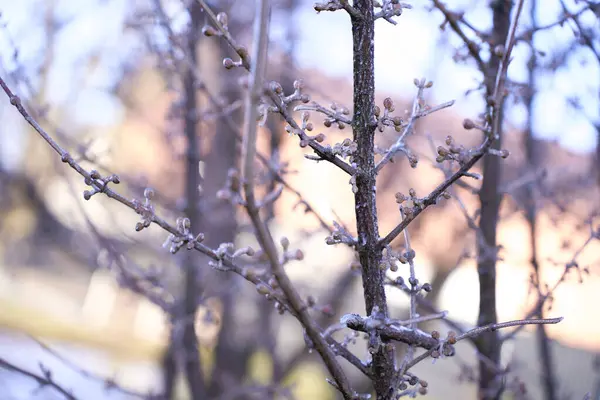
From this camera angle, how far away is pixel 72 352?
8.34m

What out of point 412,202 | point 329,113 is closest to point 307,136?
point 329,113

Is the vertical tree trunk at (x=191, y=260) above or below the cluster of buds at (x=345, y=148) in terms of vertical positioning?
above

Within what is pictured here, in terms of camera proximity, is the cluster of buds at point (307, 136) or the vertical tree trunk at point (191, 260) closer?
the cluster of buds at point (307, 136)

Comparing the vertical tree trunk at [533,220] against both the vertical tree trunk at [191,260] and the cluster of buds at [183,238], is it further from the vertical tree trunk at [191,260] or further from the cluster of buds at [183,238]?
the cluster of buds at [183,238]

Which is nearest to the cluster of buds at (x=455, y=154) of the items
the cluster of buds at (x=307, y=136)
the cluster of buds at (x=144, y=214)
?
the cluster of buds at (x=307, y=136)

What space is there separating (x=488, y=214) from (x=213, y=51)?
3.18 metres

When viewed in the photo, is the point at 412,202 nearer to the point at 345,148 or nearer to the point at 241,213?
the point at 345,148

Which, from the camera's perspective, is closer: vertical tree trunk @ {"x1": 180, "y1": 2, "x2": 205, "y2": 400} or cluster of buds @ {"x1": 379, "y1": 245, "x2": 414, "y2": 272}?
cluster of buds @ {"x1": 379, "y1": 245, "x2": 414, "y2": 272}

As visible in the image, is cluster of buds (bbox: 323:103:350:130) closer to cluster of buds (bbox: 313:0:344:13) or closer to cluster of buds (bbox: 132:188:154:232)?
cluster of buds (bbox: 313:0:344:13)

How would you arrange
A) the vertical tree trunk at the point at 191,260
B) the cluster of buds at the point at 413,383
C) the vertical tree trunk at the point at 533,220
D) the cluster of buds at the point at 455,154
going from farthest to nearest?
the vertical tree trunk at the point at 191,260 → the vertical tree trunk at the point at 533,220 → the cluster of buds at the point at 413,383 → the cluster of buds at the point at 455,154

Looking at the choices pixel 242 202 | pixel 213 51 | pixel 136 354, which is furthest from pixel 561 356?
pixel 136 354

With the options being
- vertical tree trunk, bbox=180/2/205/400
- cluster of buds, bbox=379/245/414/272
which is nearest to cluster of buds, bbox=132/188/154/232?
cluster of buds, bbox=379/245/414/272

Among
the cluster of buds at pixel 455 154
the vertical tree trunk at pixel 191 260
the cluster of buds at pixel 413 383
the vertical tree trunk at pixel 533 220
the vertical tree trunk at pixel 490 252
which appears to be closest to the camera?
the cluster of buds at pixel 455 154

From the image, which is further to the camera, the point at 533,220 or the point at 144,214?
the point at 533,220
